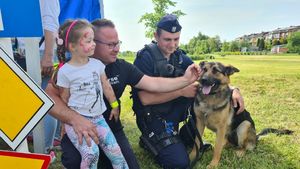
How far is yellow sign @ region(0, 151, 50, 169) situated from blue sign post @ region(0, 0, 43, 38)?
0.99m

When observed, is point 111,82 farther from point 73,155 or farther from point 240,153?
point 240,153

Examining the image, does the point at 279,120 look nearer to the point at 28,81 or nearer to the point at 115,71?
the point at 115,71

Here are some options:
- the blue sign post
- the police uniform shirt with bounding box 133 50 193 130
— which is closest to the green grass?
the police uniform shirt with bounding box 133 50 193 130

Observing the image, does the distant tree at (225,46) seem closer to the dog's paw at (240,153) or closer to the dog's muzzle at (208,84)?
the dog's paw at (240,153)

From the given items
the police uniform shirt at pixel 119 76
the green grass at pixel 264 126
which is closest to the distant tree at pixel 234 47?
the green grass at pixel 264 126

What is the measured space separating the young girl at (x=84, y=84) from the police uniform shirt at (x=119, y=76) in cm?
43

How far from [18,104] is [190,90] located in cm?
270

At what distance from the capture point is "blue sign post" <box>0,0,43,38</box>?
260 cm

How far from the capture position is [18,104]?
2.03 metres

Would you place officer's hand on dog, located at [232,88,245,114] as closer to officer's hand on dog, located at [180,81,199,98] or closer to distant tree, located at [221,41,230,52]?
officer's hand on dog, located at [180,81,199,98]

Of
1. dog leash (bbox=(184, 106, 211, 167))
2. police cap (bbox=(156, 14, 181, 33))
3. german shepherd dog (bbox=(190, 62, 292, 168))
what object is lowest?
dog leash (bbox=(184, 106, 211, 167))

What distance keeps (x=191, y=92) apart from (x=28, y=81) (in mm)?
2723

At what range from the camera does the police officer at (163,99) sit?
4.15 meters

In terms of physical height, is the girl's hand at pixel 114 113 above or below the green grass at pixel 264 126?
above
